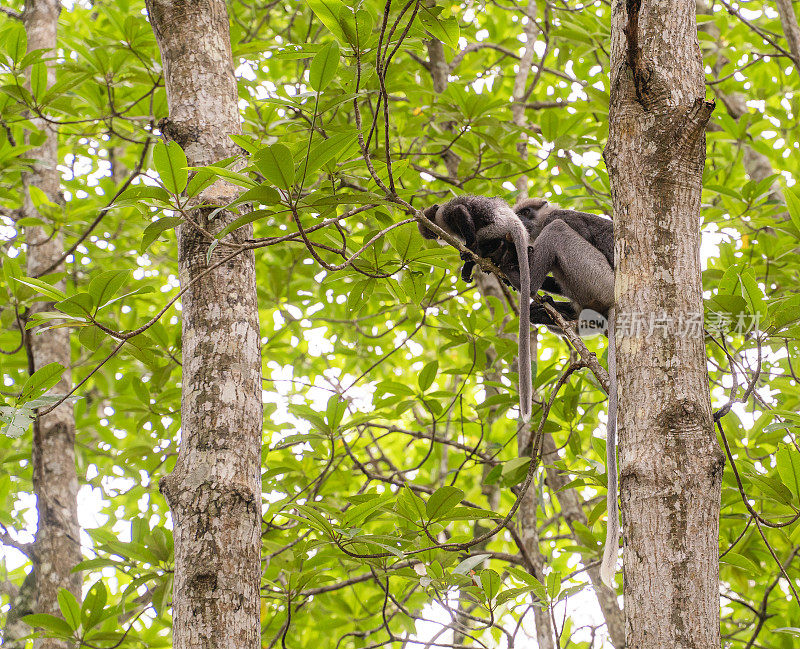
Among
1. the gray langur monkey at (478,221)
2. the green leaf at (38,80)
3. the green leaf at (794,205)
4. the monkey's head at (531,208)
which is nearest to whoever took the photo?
the green leaf at (794,205)

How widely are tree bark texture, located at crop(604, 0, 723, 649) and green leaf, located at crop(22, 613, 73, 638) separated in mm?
2717

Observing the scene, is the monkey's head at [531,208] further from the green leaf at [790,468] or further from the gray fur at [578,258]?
the green leaf at [790,468]

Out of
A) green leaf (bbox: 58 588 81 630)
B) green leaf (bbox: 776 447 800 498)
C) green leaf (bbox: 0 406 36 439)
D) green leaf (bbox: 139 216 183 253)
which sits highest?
green leaf (bbox: 139 216 183 253)

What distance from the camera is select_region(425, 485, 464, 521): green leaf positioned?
2902mm

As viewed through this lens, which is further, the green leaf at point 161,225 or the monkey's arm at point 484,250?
the monkey's arm at point 484,250

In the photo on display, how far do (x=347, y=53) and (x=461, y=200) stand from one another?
181cm

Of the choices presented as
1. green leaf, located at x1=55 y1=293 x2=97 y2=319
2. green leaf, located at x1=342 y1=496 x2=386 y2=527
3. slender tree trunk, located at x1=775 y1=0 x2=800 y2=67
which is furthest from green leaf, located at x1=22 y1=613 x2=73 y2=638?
slender tree trunk, located at x1=775 y1=0 x2=800 y2=67

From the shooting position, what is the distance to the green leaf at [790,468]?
2756mm

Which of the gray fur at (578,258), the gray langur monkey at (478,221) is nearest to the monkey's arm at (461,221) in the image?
the gray langur monkey at (478,221)

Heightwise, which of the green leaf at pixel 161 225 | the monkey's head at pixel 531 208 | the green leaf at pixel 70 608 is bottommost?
the green leaf at pixel 70 608

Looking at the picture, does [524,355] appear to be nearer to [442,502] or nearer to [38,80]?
[442,502]

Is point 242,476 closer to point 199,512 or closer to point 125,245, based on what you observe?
point 199,512

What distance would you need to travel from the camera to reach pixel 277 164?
2.09 meters

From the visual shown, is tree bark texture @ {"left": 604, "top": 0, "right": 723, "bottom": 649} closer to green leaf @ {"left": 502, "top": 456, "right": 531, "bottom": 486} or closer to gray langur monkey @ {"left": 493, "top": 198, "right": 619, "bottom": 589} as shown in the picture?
green leaf @ {"left": 502, "top": 456, "right": 531, "bottom": 486}
